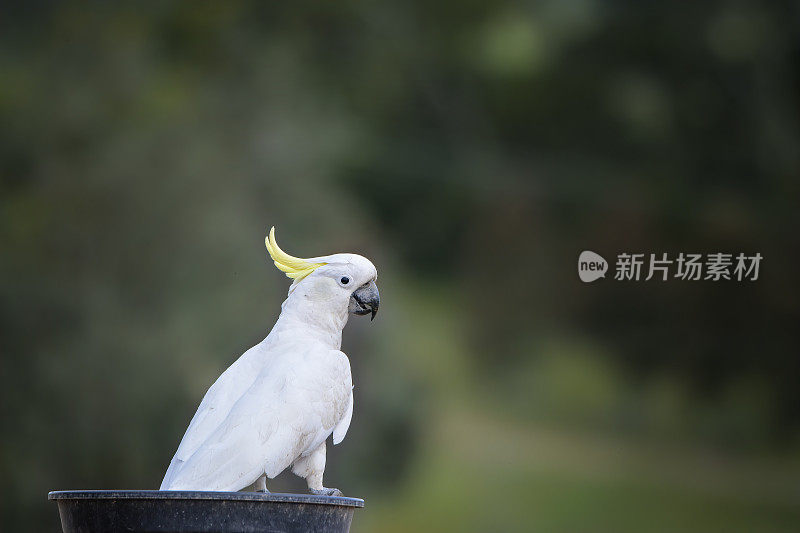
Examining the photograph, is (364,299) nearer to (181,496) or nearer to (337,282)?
(337,282)

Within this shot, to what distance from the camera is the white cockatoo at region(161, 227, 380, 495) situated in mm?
1456

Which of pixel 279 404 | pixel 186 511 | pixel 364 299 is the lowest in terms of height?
pixel 186 511

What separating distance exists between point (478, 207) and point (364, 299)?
4177 mm

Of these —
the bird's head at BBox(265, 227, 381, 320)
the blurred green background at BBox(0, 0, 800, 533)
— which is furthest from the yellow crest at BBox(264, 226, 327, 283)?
the blurred green background at BBox(0, 0, 800, 533)

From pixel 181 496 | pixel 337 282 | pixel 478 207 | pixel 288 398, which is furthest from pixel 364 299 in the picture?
pixel 478 207

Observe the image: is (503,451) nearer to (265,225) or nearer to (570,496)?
(570,496)

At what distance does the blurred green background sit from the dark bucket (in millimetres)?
3059

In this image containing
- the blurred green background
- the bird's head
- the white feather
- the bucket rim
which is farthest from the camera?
the blurred green background

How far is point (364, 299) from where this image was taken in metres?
1.67

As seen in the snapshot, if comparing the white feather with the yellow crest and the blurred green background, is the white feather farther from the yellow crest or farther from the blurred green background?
the blurred green background

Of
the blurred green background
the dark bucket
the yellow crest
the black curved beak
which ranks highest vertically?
the blurred green background

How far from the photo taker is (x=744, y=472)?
5.52 meters

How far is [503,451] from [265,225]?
1985mm

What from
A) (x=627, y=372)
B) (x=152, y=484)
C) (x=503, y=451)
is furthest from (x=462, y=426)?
(x=152, y=484)
